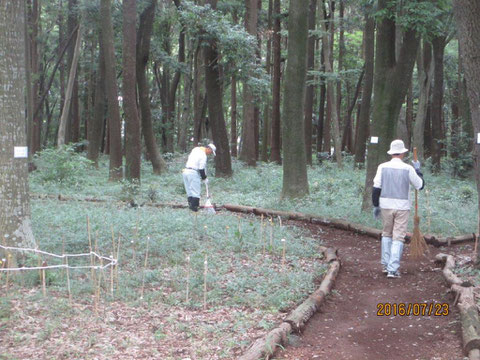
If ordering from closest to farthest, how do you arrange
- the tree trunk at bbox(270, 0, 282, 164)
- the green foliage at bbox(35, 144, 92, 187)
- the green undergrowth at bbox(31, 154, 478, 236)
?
the green undergrowth at bbox(31, 154, 478, 236)
the green foliage at bbox(35, 144, 92, 187)
the tree trunk at bbox(270, 0, 282, 164)

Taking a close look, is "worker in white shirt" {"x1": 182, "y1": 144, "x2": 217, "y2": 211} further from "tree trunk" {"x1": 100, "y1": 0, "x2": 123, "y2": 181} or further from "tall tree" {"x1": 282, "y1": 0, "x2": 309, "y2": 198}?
"tree trunk" {"x1": 100, "y1": 0, "x2": 123, "y2": 181}

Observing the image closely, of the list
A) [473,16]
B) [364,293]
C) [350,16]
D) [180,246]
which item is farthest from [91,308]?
[350,16]

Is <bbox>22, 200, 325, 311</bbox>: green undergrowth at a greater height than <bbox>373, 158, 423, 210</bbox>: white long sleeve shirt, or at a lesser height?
lesser

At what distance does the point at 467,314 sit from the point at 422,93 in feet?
64.9

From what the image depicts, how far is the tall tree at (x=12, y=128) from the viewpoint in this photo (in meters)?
6.96

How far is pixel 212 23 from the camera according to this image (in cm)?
1891

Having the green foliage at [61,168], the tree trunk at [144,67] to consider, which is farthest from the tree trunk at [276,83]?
the green foliage at [61,168]

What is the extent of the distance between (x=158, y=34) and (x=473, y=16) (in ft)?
74.9

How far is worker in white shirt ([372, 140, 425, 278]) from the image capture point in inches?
312

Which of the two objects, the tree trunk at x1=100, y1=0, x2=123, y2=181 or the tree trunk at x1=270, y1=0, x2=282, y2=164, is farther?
the tree trunk at x1=270, y1=0, x2=282, y2=164

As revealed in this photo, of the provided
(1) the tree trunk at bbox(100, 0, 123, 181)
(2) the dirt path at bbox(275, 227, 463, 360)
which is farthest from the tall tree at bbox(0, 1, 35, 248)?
(1) the tree trunk at bbox(100, 0, 123, 181)
